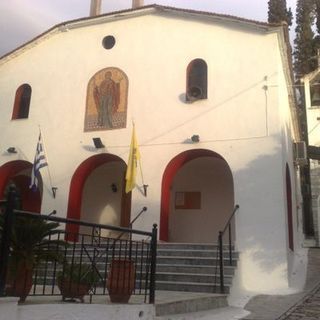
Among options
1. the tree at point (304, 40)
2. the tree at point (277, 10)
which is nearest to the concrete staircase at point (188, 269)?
the tree at point (304, 40)

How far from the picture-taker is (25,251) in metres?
5.19

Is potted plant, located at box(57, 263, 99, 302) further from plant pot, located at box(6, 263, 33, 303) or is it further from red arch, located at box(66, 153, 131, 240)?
red arch, located at box(66, 153, 131, 240)

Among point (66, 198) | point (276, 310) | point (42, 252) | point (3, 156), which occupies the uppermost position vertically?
point (3, 156)

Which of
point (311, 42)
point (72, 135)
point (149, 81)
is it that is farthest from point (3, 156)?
point (311, 42)

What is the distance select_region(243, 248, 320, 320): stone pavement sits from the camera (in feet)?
25.2

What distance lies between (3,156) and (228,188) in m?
7.73

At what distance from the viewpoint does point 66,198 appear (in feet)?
46.0

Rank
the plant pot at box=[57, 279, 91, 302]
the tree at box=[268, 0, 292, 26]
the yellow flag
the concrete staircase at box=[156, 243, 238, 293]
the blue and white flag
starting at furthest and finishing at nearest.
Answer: the tree at box=[268, 0, 292, 26] → the blue and white flag → the yellow flag → the concrete staircase at box=[156, 243, 238, 293] → the plant pot at box=[57, 279, 91, 302]

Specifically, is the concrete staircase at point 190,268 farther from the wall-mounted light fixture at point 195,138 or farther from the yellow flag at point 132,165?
the wall-mounted light fixture at point 195,138

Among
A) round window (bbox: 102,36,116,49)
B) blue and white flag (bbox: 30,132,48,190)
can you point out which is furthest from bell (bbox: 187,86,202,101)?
blue and white flag (bbox: 30,132,48,190)

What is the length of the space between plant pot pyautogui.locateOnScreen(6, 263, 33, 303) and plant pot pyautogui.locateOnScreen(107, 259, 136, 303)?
1.30m

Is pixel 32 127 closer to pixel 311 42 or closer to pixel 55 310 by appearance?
pixel 55 310

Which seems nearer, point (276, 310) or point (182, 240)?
point (276, 310)

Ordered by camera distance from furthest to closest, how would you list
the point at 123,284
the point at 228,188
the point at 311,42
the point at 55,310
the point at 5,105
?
the point at 311,42, the point at 5,105, the point at 228,188, the point at 123,284, the point at 55,310
